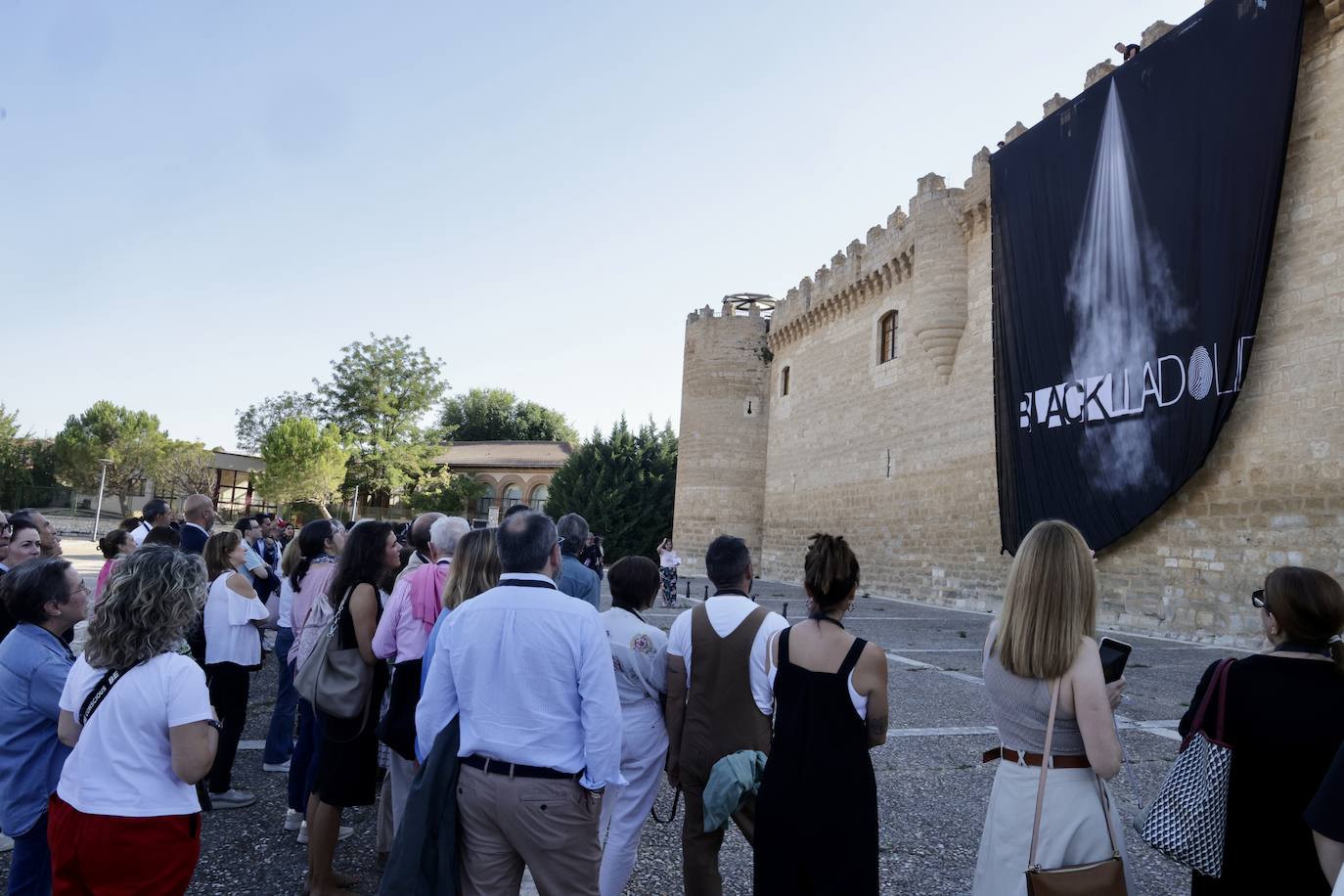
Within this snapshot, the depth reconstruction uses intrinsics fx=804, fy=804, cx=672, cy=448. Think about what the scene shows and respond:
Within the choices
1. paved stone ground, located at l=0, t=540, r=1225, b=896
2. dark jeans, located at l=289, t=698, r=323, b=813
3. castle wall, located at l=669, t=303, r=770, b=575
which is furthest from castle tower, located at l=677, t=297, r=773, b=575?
dark jeans, located at l=289, t=698, r=323, b=813

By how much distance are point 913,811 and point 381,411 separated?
37.9 m

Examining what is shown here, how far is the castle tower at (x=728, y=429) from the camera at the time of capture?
83.6ft

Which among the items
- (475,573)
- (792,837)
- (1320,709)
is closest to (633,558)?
(475,573)

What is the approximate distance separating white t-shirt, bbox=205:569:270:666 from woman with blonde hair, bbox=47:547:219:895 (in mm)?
2018

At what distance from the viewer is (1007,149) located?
45.6 feet

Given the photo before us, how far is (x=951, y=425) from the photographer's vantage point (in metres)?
16.2

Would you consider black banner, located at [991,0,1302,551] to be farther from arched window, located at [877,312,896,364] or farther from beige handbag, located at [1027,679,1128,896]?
beige handbag, located at [1027,679,1128,896]

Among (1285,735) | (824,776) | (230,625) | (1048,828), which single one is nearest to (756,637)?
(824,776)

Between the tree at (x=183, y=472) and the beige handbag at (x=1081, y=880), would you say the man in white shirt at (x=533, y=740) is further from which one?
the tree at (x=183, y=472)

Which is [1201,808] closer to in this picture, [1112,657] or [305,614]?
[1112,657]

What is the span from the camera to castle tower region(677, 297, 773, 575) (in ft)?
83.6

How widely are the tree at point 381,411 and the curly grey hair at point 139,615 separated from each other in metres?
37.4

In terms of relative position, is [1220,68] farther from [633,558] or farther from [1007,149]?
[633,558]

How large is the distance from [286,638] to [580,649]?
3640 mm
